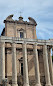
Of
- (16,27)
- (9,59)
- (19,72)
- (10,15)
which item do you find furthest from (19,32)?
(19,72)

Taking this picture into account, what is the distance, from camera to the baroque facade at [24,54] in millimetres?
25250

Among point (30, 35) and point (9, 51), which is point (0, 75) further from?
point (30, 35)

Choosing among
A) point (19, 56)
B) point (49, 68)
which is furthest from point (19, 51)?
point (49, 68)

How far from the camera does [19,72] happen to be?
92.8ft

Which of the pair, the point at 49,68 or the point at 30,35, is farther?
the point at 30,35

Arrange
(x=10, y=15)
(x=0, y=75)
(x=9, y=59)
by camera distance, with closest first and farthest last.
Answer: (x=0, y=75) → (x=9, y=59) → (x=10, y=15)

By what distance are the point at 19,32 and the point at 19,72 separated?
7.85m

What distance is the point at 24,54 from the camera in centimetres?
2570

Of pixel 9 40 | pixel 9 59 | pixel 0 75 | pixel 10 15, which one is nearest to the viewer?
pixel 0 75

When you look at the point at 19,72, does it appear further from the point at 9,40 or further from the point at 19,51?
the point at 9,40

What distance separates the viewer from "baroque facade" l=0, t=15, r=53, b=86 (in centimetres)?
2525

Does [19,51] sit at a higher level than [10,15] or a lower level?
lower

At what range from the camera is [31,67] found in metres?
29.3

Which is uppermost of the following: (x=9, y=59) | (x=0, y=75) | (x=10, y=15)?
(x=10, y=15)
